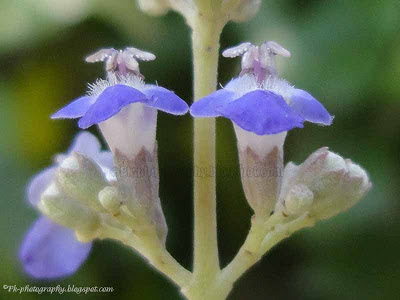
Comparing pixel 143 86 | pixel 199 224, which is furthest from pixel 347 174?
pixel 143 86

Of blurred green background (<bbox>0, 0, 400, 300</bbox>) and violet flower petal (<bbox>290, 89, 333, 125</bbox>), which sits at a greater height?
violet flower petal (<bbox>290, 89, 333, 125</bbox>)

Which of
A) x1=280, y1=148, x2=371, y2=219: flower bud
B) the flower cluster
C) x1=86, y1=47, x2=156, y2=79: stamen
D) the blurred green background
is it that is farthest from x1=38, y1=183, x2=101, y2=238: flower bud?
the blurred green background

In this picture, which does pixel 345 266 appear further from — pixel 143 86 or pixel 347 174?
pixel 143 86

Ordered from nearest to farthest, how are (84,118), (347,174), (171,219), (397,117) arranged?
1. (84,118)
2. (347,174)
3. (397,117)
4. (171,219)

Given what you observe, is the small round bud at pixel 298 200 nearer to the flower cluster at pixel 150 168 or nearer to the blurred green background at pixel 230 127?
the flower cluster at pixel 150 168

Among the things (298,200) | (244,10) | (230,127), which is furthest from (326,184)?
(230,127)

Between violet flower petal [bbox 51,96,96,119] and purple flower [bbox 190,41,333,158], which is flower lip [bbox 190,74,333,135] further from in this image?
violet flower petal [bbox 51,96,96,119]

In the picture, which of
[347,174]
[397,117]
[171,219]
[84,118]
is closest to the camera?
[84,118]
